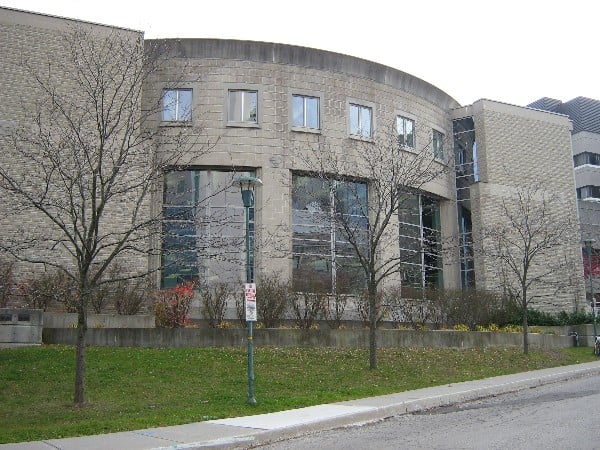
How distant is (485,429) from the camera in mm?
10523

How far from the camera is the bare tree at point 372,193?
61.0 feet

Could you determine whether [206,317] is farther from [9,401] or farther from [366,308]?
[9,401]

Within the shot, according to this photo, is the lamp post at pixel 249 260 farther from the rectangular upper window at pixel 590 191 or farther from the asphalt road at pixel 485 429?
the rectangular upper window at pixel 590 191

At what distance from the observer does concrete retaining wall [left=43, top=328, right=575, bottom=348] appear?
1870cm

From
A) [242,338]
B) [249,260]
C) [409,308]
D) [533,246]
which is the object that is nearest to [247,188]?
[249,260]

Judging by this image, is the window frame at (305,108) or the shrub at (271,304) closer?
the shrub at (271,304)

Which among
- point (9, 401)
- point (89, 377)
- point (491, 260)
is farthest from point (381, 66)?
point (9, 401)

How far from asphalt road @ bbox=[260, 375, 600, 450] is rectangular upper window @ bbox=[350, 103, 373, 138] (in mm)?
17966

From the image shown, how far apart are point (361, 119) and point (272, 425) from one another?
71.8 ft

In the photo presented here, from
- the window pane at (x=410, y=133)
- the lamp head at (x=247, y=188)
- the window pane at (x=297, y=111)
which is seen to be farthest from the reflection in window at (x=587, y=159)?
the lamp head at (x=247, y=188)

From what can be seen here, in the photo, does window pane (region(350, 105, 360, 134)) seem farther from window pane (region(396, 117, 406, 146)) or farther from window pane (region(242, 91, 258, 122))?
window pane (region(242, 91, 258, 122))

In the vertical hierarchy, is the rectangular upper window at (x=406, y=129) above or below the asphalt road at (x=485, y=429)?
above

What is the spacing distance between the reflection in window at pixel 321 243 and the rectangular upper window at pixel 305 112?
2.30 metres

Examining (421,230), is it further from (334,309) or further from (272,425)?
(272,425)
